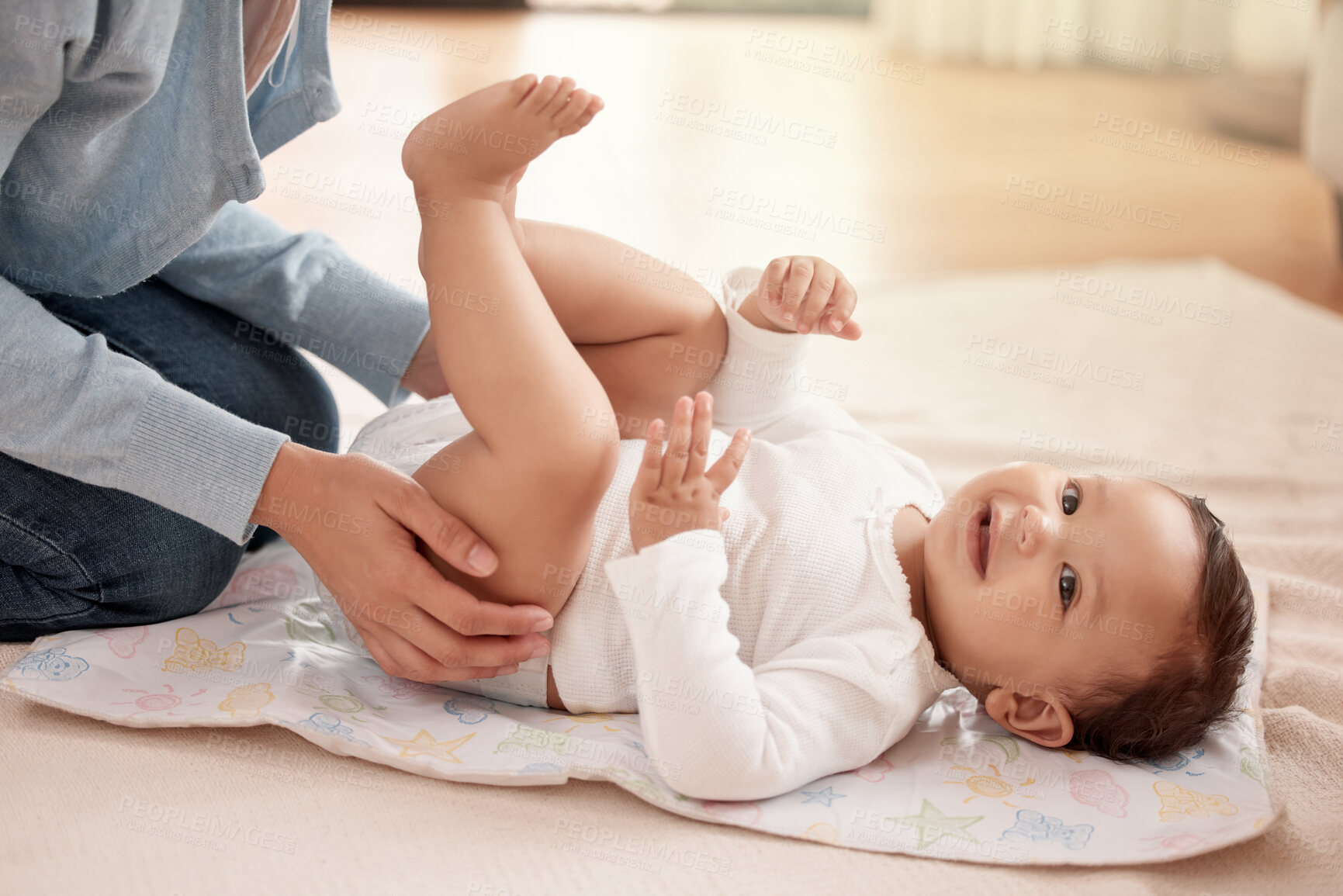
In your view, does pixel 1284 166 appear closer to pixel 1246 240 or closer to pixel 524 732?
pixel 1246 240

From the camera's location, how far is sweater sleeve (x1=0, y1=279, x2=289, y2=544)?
32.7 inches

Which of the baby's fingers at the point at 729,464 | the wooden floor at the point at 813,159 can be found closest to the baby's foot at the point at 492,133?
the baby's fingers at the point at 729,464

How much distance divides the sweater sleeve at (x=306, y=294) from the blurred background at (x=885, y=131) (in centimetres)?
94

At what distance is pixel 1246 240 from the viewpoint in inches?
117

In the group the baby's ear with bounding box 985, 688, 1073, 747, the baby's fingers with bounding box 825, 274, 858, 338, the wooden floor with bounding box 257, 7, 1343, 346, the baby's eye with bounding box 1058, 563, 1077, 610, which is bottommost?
the wooden floor with bounding box 257, 7, 1343, 346

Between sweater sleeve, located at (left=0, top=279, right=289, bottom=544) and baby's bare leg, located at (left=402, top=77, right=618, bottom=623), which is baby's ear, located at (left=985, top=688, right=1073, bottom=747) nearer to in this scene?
baby's bare leg, located at (left=402, top=77, right=618, bottom=623)

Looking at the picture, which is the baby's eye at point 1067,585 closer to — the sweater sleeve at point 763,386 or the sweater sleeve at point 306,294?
the sweater sleeve at point 763,386

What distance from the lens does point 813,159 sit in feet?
11.0

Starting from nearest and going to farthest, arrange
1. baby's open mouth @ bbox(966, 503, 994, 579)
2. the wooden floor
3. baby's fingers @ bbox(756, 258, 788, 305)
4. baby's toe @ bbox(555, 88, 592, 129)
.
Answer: baby's toe @ bbox(555, 88, 592, 129) → baby's open mouth @ bbox(966, 503, 994, 579) → baby's fingers @ bbox(756, 258, 788, 305) → the wooden floor

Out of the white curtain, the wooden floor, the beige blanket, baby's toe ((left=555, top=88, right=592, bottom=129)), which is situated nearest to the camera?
the beige blanket

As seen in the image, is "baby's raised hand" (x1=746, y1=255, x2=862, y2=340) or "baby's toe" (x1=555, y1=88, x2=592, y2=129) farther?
"baby's raised hand" (x1=746, y1=255, x2=862, y2=340)

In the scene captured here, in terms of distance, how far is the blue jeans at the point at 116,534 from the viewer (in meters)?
0.94

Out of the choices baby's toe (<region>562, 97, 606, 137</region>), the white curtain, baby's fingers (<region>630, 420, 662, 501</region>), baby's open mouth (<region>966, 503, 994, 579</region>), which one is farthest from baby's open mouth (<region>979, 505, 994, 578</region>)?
the white curtain

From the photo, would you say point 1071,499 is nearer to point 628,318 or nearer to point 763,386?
point 763,386
